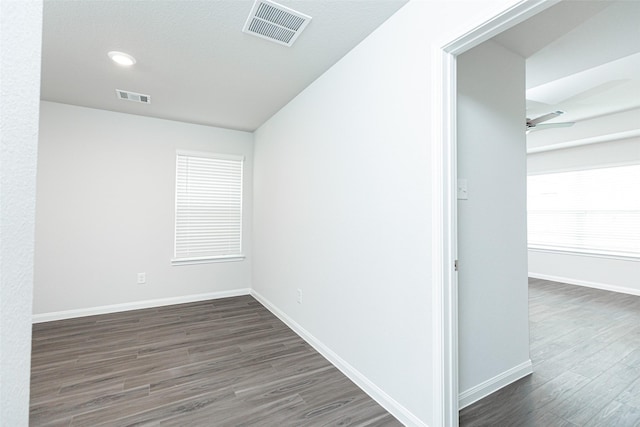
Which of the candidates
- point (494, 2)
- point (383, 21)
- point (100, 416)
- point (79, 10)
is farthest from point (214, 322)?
point (494, 2)

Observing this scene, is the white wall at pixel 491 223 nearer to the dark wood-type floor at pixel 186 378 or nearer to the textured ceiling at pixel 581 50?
the textured ceiling at pixel 581 50

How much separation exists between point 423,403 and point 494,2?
6.85ft

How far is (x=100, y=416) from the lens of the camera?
1861 mm

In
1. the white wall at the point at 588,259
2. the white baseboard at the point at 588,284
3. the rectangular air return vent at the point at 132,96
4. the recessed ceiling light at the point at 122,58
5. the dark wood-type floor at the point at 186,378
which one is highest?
the rectangular air return vent at the point at 132,96

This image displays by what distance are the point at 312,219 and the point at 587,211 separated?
5322mm

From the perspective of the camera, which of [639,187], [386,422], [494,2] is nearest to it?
[494,2]

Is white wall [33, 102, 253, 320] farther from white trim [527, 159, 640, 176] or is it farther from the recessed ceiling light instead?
white trim [527, 159, 640, 176]

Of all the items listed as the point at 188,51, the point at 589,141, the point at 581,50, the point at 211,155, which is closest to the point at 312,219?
the point at 188,51

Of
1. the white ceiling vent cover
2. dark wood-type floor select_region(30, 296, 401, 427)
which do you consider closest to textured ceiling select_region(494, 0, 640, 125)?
Result: the white ceiling vent cover

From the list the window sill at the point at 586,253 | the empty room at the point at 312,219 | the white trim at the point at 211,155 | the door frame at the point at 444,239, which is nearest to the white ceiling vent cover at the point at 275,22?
the empty room at the point at 312,219

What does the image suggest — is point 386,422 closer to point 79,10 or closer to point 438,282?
point 438,282

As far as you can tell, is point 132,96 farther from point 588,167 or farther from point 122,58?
point 588,167

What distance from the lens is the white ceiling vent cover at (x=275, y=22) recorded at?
186 centimetres

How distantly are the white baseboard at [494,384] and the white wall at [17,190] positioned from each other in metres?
2.19
